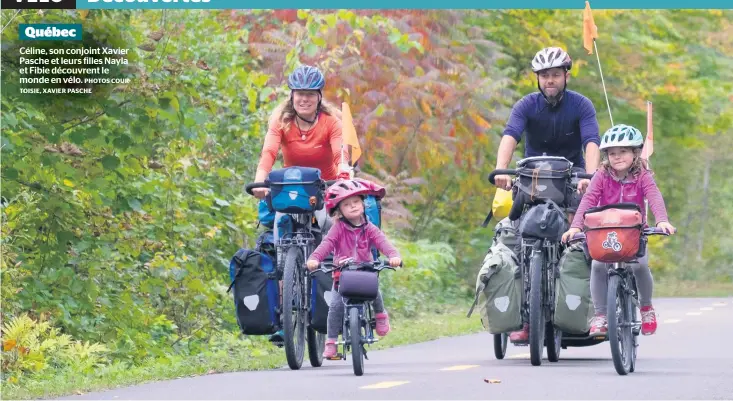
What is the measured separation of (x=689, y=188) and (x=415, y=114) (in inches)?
1485

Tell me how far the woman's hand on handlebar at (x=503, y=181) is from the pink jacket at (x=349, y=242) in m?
1.25

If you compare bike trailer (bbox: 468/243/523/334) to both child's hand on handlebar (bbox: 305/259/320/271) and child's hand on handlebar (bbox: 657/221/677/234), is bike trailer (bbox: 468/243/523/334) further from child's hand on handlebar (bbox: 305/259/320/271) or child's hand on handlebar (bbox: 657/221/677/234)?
child's hand on handlebar (bbox: 657/221/677/234)

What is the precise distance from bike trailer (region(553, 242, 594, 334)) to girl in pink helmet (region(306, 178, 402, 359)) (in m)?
1.44

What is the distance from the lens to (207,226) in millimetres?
17812

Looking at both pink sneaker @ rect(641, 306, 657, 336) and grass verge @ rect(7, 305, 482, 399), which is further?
pink sneaker @ rect(641, 306, 657, 336)

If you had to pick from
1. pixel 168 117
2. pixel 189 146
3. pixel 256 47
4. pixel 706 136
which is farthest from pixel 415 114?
pixel 706 136

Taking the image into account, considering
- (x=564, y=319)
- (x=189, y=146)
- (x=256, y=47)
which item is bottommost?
(x=564, y=319)

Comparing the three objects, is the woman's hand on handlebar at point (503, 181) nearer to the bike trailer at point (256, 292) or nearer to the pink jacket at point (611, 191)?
the pink jacket at point (611, 191)

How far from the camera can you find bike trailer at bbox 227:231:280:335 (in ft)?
43.0

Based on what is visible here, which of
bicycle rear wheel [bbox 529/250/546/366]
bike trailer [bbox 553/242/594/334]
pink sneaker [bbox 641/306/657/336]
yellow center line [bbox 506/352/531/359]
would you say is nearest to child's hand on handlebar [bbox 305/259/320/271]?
bicycle rear wheel [bbox 529/250/546/366]

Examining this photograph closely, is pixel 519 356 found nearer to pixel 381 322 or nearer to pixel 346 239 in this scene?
pixel 381 322

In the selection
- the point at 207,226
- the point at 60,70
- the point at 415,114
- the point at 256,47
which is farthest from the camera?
the point at 415,114

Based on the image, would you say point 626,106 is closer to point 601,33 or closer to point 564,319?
point 601,33

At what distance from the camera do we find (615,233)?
40.2 ft
